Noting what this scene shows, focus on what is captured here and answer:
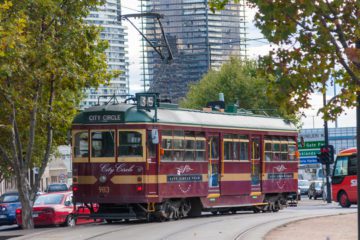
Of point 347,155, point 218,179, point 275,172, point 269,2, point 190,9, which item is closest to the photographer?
point 269,2

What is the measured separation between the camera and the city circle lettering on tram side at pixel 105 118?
2683cm

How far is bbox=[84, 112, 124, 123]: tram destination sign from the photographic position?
26828 mm

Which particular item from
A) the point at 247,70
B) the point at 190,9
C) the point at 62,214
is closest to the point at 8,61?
the point at 62,214

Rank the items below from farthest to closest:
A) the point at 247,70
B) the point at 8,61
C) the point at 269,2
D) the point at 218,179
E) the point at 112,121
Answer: the point at 247,70
the point at 218,179
the point at 112,121
the point at 8,61
the point at 269,2

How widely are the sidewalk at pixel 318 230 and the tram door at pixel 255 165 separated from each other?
4.39 m

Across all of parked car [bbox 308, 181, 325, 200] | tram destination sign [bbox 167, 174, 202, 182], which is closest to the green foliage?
tram destination sign [bbox 167, 174, 202, 182]

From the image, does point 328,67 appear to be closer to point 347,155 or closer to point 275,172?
point 275,172

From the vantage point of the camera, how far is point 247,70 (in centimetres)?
6881

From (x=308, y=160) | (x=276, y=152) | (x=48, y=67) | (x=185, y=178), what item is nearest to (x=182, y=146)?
(x=185, y=178)

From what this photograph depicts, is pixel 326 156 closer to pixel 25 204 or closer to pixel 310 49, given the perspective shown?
pixel 25 204

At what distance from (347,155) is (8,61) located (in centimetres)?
2245

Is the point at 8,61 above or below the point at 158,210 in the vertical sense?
above

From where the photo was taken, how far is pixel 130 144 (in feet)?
87.5

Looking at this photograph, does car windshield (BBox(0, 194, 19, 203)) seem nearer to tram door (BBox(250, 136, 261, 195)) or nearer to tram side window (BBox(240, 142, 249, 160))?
tram door (BBox(250, 136, 261, 195))
